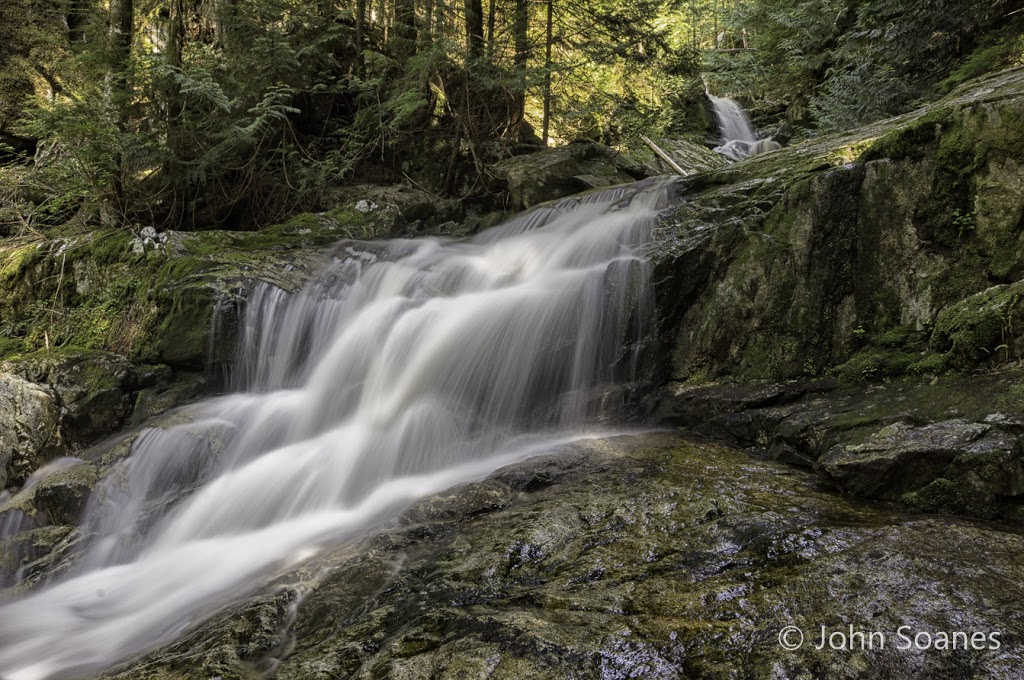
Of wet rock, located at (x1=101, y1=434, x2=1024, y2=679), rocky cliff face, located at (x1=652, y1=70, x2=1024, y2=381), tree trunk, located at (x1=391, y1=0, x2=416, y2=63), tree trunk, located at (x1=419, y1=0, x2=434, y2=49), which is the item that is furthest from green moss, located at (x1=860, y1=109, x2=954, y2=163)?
tree trunk, located at (x1=391, y1=0, x2=416, y2=63)

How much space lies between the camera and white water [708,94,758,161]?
1334cm

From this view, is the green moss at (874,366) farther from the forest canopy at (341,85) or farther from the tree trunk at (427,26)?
the tree trunk at (427,26)

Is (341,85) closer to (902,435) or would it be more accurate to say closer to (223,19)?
(223,19)

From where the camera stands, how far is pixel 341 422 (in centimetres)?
552

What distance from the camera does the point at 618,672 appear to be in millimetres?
1911

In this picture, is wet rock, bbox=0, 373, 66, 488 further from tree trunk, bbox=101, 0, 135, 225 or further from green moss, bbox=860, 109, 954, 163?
green moss, bbox=860, 109, 954, 163

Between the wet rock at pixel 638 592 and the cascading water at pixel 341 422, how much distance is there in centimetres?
81

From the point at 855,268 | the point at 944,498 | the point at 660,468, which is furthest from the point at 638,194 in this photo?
the point at 944,498

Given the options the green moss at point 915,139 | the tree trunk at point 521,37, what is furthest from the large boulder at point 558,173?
the green moss at point 915,139

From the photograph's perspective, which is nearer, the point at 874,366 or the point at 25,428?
the point at 874,366

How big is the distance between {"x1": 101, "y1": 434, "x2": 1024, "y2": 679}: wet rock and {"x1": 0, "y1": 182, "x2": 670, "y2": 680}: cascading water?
0.81 metres

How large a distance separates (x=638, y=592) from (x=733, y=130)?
15.3 m

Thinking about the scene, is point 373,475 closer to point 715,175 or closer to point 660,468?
point 660,468

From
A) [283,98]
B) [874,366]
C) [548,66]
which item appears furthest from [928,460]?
[283,98]
